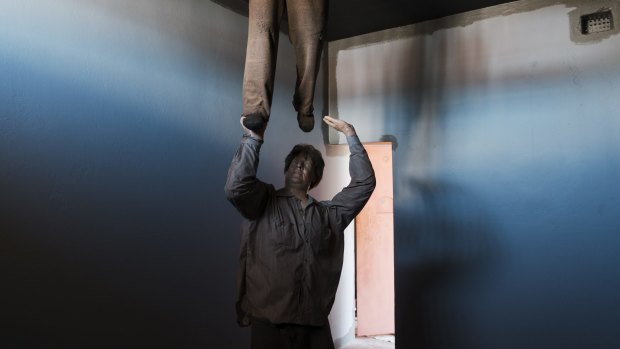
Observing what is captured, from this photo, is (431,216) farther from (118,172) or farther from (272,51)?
(118,172)

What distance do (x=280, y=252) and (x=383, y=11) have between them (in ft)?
6.15

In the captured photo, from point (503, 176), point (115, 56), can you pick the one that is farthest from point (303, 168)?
point (503, 176)

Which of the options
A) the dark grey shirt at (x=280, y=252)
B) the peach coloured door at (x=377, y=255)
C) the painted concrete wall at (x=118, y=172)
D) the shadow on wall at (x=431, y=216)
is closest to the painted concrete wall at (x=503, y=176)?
the shadow on wall at (x=431, y=216)

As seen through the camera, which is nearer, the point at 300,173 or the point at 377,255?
the point at 300,173

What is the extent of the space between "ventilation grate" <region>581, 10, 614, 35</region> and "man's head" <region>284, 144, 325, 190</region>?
1.76 m

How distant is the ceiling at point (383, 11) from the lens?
2547mm

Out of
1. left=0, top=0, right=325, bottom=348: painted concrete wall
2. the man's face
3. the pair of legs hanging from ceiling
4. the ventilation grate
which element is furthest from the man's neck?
the ventilation grate

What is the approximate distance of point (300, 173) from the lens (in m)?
1.66

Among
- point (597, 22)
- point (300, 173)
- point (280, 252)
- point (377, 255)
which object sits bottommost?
point (377, 255)

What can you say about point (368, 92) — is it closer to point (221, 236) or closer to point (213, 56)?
point (213, 56)

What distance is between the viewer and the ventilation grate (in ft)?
7.45

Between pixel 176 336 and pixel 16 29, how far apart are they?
1417 mm

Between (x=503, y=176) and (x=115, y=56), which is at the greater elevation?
(x=115, y=56)

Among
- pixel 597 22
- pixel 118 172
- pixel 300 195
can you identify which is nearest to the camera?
pixel 300 195
